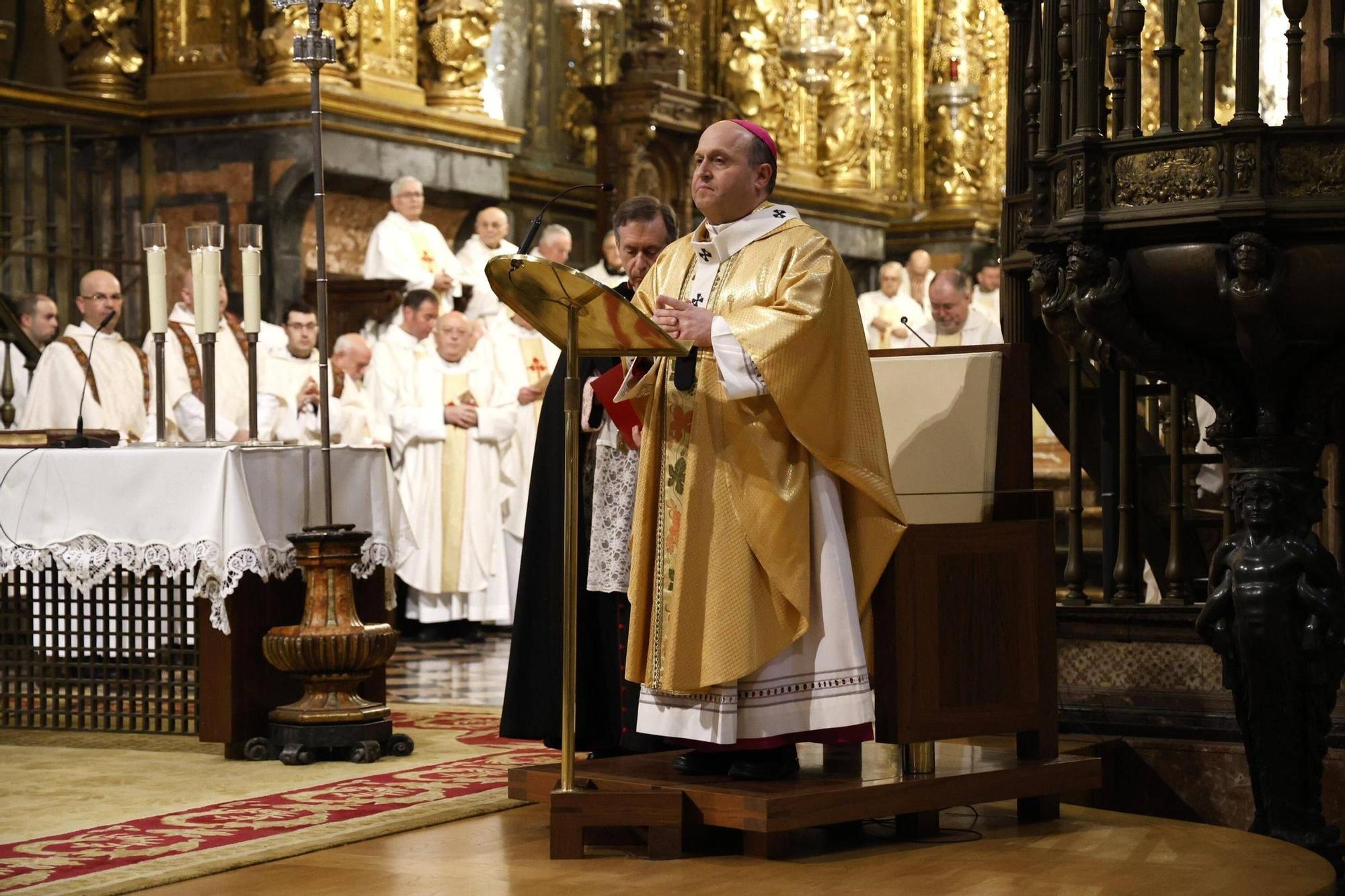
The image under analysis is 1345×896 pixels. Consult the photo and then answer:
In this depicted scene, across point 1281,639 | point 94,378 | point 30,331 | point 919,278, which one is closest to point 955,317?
point 919,278

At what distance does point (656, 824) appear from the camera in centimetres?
440

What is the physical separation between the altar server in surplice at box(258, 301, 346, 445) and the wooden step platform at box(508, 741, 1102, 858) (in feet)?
17.9

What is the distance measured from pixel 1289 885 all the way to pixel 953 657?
2.92 ft

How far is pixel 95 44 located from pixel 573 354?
7.45 m

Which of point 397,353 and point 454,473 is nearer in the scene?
point 397,353

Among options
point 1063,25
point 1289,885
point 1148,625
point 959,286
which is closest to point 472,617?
point 959,286

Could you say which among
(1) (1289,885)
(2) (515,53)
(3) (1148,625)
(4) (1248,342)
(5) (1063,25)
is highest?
(2) (515,53)

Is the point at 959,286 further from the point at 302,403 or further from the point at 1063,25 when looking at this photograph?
the point at 1063,25

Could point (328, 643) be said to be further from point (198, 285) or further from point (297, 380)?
point (297, 380)

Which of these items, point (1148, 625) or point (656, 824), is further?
point (1148, 625)

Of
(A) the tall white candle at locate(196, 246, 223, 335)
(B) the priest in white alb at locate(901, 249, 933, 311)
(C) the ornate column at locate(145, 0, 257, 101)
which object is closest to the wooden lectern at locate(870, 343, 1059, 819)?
(A) the tall white candle at locate(196, 246, 223, 335)

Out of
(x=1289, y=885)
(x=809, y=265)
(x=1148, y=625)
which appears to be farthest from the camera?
(x=1148, y=625)

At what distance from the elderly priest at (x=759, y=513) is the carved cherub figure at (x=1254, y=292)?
2.80 feet

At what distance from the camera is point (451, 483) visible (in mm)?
10867
